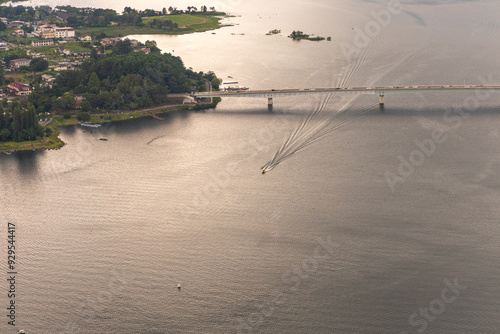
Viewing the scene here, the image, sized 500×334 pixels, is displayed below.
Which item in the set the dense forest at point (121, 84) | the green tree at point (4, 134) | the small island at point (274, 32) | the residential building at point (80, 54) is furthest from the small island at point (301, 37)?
the green tree at point (4, 134)

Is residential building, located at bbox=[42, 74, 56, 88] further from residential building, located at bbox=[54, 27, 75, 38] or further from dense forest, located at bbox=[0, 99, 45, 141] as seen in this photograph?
residential building, located at bbox=[54, 27, 75, 38]

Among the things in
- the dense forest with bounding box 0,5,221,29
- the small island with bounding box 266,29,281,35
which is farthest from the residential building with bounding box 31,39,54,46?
the small island with bounding box 266,29,281,35

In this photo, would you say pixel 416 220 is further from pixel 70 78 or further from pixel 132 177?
pixel 70 78

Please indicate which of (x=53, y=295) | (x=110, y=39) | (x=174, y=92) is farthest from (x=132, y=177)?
(x=110, y=39)

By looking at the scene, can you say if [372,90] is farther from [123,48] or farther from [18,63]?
[18,63]

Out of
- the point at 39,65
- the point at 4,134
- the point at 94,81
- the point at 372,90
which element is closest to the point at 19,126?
the point at 4,134
